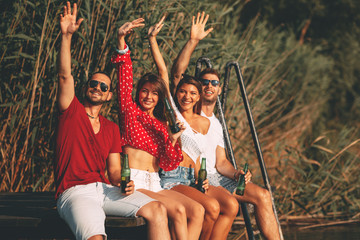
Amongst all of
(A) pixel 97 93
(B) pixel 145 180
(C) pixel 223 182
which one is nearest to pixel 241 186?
(C) pixel 223 182

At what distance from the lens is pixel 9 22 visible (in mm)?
5438

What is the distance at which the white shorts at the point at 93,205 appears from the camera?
3.36 meters

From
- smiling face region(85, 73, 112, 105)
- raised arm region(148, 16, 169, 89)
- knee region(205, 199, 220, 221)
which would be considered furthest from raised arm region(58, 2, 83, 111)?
knee region(205, 199, 220, 221)

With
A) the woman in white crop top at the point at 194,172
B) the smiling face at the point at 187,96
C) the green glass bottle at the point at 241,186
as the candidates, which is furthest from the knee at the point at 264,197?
the smiling face at the point at 187,96

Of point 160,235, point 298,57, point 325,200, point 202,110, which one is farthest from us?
point 298,57

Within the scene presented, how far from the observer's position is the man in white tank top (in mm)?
4625

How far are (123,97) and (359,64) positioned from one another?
11.3 metres

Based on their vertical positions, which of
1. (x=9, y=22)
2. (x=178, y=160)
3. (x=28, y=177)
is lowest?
(x=28, y=177)

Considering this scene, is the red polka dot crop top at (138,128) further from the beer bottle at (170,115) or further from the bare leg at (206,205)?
the bare leg at (206,205)

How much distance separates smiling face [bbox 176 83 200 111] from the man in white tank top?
0.68ft

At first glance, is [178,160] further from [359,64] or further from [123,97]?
[359,64]

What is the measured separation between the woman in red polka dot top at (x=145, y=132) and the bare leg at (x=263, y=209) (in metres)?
0.75

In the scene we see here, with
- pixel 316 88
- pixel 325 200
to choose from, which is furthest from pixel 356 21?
pixel 325 200

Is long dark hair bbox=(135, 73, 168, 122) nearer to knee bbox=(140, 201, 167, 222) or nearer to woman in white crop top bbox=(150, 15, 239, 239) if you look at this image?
woman in white crop top bbox=(150, 15, 239, 239)
